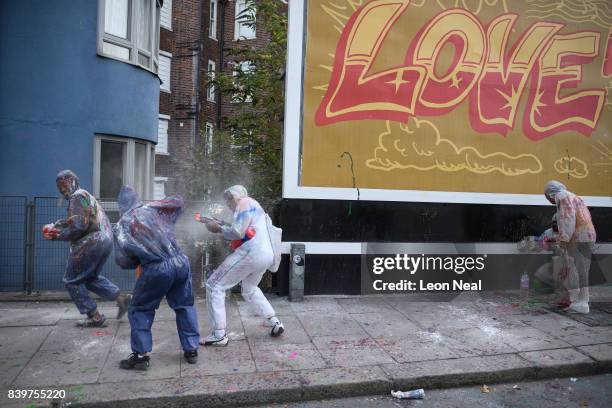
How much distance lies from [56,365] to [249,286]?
1948mm

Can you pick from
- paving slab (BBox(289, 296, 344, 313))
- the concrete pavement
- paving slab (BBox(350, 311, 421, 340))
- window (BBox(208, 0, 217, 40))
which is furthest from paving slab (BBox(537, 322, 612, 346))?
window (BBox(208, 0, 217, 40))

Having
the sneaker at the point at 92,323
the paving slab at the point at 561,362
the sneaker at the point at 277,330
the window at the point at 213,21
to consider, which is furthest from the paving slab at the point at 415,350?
the window at the point at 213,21

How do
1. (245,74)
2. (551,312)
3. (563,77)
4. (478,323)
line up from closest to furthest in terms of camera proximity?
(478,323)
(551,312)
(563,77)
(245,74)

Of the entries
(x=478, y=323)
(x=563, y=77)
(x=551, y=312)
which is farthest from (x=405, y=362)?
(x=563, y=77)

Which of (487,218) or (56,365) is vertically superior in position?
(487,218)

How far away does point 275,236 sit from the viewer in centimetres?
577

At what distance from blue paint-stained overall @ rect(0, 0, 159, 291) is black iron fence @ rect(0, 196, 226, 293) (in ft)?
0.05

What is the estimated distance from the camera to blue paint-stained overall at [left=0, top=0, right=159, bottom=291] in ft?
24.6

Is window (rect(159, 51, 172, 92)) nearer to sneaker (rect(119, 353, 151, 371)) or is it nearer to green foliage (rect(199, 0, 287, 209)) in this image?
green foliage (rect(199, 0, 287, 209))

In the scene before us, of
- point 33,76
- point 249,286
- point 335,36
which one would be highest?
point 335,36

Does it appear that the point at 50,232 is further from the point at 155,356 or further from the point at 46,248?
the point at 46,248

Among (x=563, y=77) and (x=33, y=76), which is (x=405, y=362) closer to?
(x=563, y=77)

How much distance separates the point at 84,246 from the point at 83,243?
0.12 ft

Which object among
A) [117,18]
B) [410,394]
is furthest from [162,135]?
[410,394]
